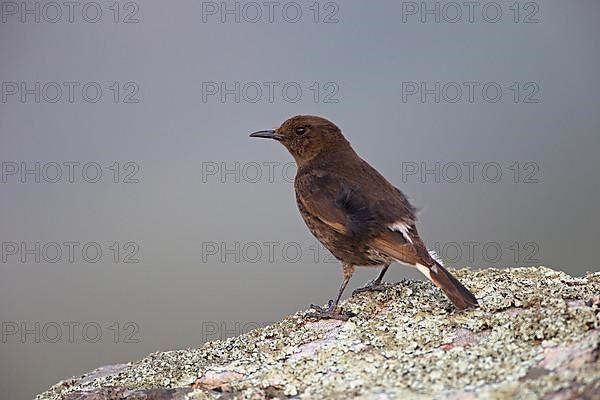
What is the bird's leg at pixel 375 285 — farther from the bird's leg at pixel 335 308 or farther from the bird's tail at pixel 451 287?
the bird's tail at pixel 451 287

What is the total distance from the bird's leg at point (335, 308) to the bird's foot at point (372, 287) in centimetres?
12

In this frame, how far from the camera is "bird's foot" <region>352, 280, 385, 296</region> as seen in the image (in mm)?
3740

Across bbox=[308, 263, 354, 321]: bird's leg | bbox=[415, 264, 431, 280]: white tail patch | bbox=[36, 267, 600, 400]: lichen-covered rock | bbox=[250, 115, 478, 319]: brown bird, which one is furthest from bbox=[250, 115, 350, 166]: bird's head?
bbox=[415, 264, 431, 280]: white tail patch

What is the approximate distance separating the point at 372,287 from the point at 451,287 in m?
0.62

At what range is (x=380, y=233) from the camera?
11.7 ft

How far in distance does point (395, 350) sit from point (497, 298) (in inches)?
24.4

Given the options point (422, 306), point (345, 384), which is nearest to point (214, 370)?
point (345, 384)

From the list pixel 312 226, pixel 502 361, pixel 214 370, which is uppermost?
pixel 312 226

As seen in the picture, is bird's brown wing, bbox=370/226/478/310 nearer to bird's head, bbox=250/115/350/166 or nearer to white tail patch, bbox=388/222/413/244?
white tail patch, bbox=388/222/413/244

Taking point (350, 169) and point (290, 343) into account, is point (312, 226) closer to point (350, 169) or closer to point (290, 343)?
point (350, 169)

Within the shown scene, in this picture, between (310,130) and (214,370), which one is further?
(310,130)

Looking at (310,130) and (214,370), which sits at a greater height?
(310,130)

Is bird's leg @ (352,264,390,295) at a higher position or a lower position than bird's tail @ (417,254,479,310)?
lower

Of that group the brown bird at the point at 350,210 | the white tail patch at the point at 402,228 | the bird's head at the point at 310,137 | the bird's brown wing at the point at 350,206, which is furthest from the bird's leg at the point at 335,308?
the bird's head at the point at 310,137
